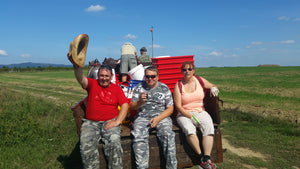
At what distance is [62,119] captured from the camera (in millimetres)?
6469

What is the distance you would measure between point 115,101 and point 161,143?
0.99 metres

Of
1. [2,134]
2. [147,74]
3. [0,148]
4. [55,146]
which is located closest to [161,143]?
[147,74]

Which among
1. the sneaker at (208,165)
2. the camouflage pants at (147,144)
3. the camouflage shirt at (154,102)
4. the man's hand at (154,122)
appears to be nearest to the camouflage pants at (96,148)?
the camouflage pants at (147,144)

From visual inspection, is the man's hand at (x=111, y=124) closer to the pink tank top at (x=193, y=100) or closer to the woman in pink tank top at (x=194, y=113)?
the woman in pink tank top at (x=194, y=113)

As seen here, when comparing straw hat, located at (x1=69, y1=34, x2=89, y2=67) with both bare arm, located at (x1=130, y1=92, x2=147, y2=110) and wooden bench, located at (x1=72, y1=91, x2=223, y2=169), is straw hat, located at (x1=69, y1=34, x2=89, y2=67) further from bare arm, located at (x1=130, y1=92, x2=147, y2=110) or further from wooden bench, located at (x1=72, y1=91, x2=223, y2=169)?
bare arm, located at (x1=130, y1=92, x2=147, y2=110)

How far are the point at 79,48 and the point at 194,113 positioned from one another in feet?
7.04

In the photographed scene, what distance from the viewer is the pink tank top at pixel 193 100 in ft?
12.2

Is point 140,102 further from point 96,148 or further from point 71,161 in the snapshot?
point 71,161

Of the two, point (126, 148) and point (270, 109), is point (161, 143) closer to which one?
point (126, 148)

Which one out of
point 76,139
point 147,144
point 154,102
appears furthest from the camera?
point 76,139

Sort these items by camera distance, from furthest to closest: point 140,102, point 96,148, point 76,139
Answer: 1. point 76,139
2. point 140,102
3. point 96,148

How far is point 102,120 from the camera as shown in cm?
341

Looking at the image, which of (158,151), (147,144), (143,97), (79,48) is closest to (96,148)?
(147,144)

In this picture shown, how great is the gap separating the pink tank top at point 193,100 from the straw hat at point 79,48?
5.85 feet
